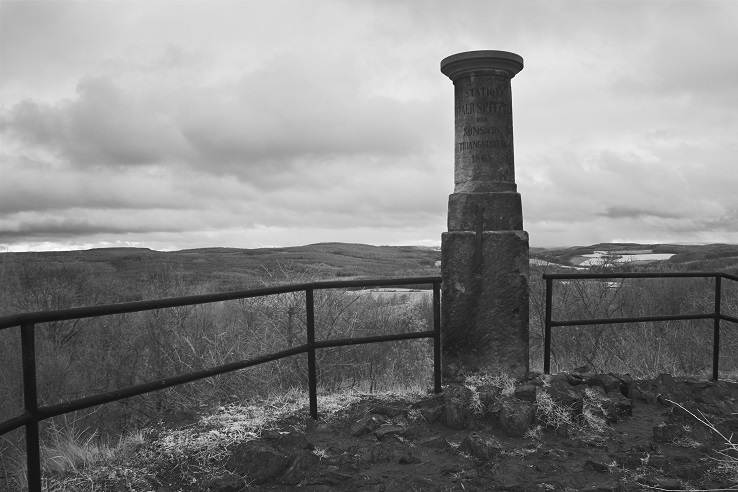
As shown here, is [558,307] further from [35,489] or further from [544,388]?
[35,489]

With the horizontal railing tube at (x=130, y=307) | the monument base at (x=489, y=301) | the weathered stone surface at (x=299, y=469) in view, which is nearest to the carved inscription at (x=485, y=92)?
the monument base at (x=489, y=301)

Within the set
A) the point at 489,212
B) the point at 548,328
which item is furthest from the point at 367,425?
the point at 489,212

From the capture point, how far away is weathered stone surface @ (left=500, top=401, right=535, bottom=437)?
5328 mm

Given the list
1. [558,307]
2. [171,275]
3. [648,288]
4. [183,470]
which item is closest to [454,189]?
[183,470]

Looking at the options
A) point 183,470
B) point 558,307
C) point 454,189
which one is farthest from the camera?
point 558,307

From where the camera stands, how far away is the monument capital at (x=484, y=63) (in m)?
6.70

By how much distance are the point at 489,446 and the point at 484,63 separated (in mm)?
4012

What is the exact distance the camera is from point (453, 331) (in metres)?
6.75

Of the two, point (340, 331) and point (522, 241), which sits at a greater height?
point (522, 241)

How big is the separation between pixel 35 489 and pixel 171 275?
15746 millimetres

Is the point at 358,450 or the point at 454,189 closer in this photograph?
the point at 358,450

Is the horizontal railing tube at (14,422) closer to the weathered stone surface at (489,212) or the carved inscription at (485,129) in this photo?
the weathered stone surface at (489,212)

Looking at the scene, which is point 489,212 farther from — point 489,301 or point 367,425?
point 367,425

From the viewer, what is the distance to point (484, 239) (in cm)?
666
